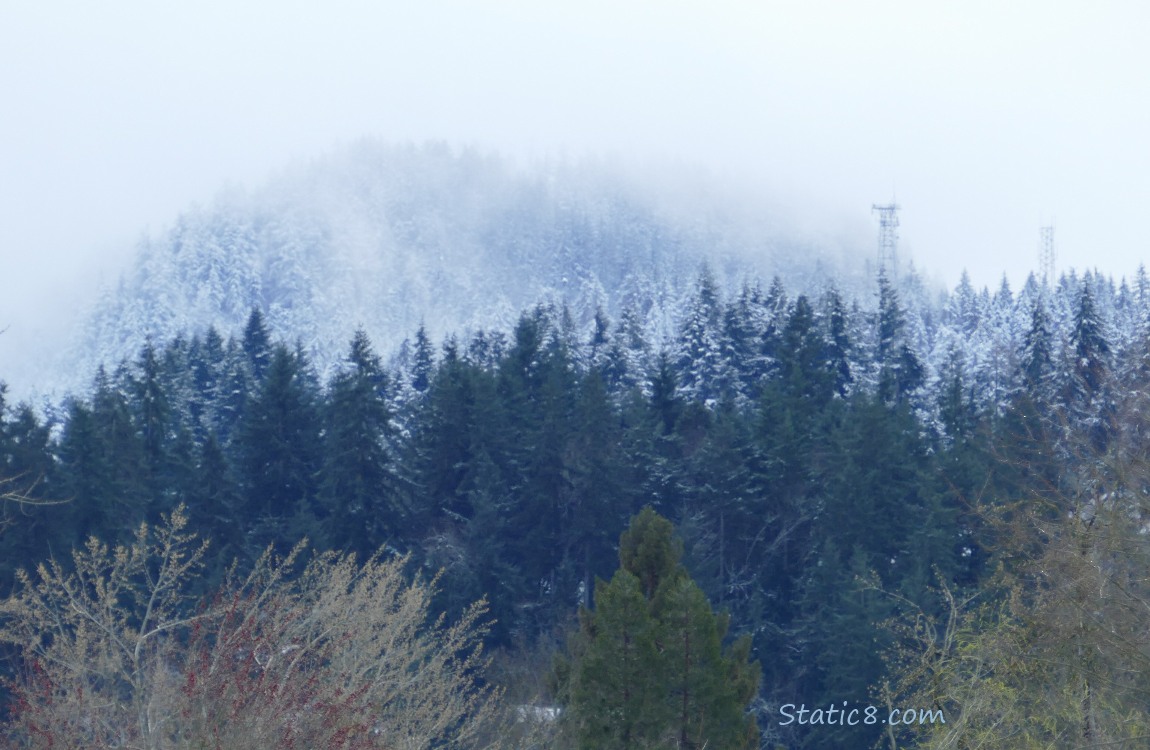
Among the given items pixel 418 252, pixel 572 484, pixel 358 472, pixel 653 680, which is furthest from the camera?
pixel 418 252

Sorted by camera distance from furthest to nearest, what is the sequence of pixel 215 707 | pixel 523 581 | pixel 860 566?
pixel 523 581
pixel 860 566
pixel 215 707

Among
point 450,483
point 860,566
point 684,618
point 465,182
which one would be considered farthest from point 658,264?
point 684,618

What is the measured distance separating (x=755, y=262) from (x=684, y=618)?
102m

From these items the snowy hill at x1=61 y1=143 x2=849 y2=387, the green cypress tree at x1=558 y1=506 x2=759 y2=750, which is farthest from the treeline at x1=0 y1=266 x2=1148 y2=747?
the snowy hill at x1=61 y1=143 x2=849 y2=387

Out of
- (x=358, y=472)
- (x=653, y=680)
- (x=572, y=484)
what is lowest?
(x=572, y=484)

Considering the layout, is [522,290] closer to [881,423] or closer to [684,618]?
[881,423]

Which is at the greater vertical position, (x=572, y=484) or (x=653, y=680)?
(x=653, y=680)

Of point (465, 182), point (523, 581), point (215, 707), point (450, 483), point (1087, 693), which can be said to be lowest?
point (523, 581)

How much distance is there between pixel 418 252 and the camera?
118500mm

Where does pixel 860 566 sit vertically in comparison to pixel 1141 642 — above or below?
below

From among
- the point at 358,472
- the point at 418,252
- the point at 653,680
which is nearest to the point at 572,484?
the point at 358,472

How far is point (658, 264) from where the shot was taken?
375ft

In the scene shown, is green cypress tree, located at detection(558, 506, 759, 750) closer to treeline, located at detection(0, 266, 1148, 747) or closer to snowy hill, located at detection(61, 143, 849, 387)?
treeline, located at detection(0, 266, 1148, 747)

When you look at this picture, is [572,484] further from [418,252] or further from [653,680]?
[418,252]
